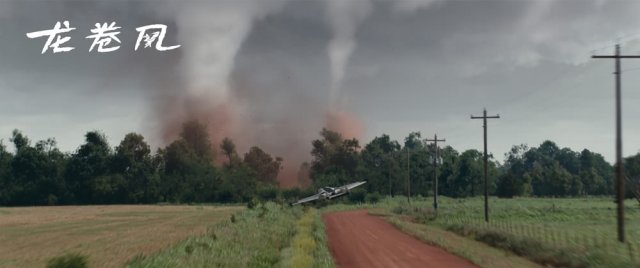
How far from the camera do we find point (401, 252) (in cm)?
3186

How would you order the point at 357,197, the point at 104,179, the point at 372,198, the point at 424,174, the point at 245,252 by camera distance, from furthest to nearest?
1. the point at 424,174
2. the point at 104,179
3. the point at 372,198
4. the point at 357,197
5. the point at 245,252

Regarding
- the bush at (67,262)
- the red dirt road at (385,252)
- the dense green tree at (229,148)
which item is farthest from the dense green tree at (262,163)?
the bush at (67,262)

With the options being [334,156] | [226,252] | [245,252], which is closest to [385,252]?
[245,252]

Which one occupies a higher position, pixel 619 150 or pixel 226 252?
pixel 619 150

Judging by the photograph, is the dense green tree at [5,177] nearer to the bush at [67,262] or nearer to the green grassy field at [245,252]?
the green grassy field at [245,252]

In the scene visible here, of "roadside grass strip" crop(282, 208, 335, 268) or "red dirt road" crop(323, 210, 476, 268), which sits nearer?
"roadside grass strip" crop(282, 208, 335, 268)

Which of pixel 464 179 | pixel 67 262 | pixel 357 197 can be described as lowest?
pixel 357 197

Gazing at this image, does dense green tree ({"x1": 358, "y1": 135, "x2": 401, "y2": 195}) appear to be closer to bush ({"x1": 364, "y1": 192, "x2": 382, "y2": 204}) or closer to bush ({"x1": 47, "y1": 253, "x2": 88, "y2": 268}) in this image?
bush ({"x1": 364, "y1": 192, "x2": 382, "y2": 204})

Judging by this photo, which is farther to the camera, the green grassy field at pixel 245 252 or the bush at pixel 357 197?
the bush at pixel 357 197

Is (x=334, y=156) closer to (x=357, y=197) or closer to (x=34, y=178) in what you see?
(x=357, y=197)

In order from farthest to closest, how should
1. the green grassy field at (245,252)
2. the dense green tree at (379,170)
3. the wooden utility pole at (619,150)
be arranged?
the dense green tree at (379,170)
the wooden utility pole at (619,150)
the green grassy field at (245,252)

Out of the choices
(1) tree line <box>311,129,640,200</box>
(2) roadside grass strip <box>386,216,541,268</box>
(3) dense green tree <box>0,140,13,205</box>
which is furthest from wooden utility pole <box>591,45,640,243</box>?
(3) dense green tree <box>0,140,13,205</box>

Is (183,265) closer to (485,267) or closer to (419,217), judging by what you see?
(485,267)

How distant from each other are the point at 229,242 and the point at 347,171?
130112mm
